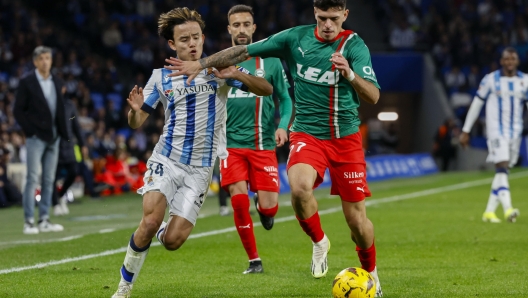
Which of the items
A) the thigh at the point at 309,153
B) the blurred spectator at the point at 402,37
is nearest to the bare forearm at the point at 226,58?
the thigh at the point at 309,153

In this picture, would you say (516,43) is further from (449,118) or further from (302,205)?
(302,205)

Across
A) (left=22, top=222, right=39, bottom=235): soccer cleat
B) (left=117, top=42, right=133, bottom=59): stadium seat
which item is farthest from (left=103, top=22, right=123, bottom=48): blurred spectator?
(left=22, top=222, right=39, bottom=235): soccer cleat

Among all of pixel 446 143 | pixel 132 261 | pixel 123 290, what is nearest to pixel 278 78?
pixel 132 261

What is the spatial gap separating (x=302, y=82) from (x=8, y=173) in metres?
11.3

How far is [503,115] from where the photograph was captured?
42.9 feet

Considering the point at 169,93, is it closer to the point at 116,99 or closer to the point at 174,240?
the point at 174,240

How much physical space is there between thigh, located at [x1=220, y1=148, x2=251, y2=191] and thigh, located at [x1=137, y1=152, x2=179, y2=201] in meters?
1.76

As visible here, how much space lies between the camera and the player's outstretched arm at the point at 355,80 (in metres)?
6.65

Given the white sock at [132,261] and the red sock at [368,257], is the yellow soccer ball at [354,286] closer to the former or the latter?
the red sock at [368,257]

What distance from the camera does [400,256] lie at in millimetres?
9664

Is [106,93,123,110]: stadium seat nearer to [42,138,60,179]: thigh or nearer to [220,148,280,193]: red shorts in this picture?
[42,138,60,179]: thigh

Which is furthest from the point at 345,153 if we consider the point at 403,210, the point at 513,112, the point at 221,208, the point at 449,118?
the point at 449,118

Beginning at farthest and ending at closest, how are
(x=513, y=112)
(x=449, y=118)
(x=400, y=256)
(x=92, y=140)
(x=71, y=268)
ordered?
(x=449, y=118)
(x=92, y=140)
(x=513, y=112)
(x=400, y=256)
(x=71, y=268)

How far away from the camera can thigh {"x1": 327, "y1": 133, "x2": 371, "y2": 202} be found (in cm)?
739
